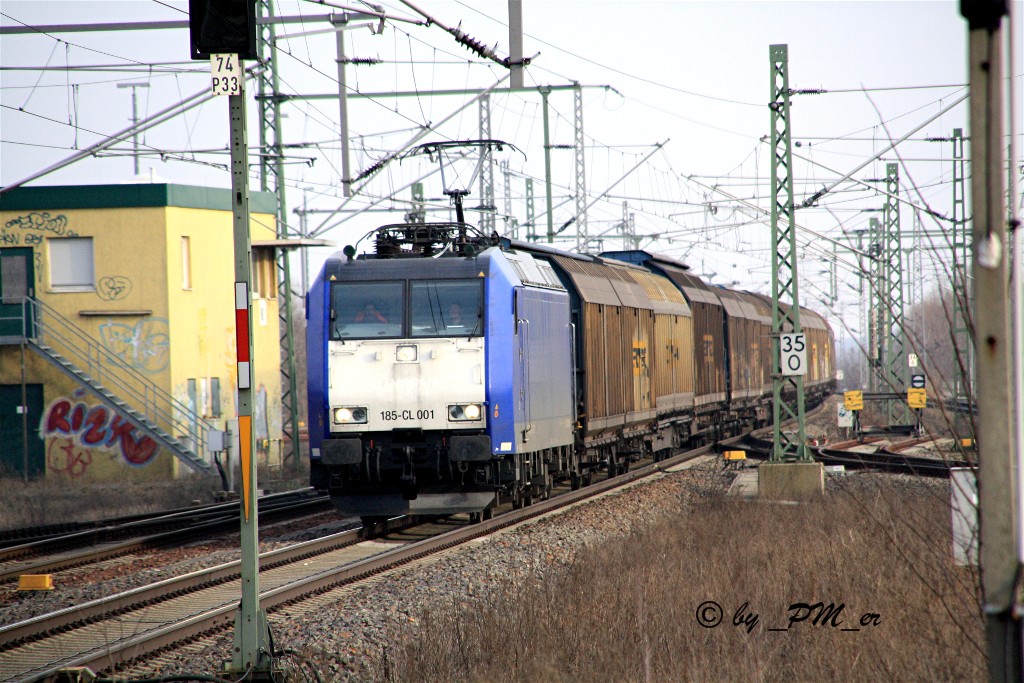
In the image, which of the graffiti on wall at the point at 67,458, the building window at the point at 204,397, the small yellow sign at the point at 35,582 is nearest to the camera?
the small yellow sign at the point at 35,582

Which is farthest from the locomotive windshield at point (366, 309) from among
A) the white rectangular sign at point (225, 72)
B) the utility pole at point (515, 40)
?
the white rectangular sign at point (225, 72)

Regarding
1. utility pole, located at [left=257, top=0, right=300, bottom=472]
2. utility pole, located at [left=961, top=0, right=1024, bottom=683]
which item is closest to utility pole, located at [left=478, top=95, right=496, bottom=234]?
utility pole, located at [left=257, top=0, right=300, bottom=472]

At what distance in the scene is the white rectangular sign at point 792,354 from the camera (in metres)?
17.8

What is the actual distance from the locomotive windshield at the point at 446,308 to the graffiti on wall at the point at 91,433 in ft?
51.6

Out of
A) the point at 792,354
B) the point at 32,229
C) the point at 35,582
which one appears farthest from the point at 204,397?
the point at 35,582

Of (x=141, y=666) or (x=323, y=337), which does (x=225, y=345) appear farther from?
(x=141, y=666)

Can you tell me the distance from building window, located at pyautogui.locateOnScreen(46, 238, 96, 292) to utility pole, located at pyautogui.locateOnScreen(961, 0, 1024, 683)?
26.7 metres

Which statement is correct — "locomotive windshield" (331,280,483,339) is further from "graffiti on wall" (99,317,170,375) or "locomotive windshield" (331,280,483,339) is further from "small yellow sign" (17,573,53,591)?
"graffiti on wall" (99,317,170,375)

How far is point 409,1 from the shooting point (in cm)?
1248

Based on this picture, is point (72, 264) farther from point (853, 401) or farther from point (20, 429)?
point (853, 401)

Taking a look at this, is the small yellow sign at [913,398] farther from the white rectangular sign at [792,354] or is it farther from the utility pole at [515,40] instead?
the utility pole at [515,40]

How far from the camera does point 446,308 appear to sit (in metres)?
13.8

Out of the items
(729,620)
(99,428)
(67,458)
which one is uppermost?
(99,428)

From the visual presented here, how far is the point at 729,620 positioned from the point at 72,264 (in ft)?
76.9
